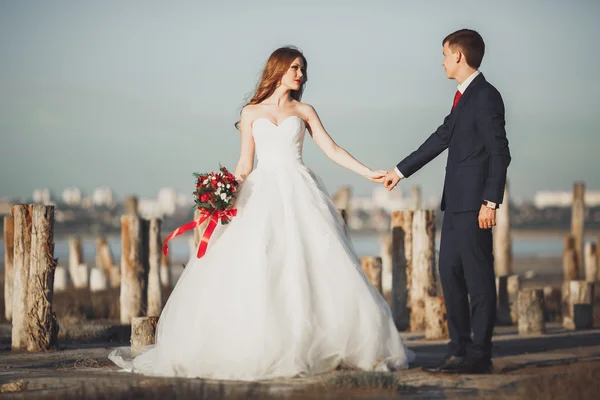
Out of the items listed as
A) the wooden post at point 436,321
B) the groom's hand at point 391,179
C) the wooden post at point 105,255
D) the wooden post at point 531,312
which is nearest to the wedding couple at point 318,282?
the groom's hand at point 391,179

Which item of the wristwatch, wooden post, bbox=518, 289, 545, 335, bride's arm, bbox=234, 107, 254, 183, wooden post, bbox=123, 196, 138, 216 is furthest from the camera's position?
wooden post, bbox=123, 196, 138, 216

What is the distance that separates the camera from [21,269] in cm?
982

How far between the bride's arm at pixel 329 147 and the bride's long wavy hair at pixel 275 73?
227 mm

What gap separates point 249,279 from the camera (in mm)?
7594

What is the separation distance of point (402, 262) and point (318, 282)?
4919 millimetres

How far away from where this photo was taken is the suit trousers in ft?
25.2

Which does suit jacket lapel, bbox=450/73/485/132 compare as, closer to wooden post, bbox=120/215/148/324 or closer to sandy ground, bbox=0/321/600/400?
A: sandy ground, bbox=0/321/600/400

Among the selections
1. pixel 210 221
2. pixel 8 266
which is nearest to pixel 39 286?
pixel 210 221

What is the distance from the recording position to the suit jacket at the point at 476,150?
24.8 ft

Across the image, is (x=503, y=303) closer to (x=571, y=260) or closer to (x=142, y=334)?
(x=142, y=334)

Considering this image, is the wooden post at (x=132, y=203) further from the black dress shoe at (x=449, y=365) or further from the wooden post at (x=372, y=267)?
the black dress shoe at (x=449, y=365)

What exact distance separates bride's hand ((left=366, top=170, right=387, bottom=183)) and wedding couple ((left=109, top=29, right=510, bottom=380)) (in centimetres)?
60

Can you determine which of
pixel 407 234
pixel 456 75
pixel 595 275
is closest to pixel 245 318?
pixel 456 75

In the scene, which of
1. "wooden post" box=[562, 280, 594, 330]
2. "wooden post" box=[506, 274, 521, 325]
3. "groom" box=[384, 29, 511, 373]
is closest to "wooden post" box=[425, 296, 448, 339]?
"wooden post" box=[562, 280, 594, 330]
